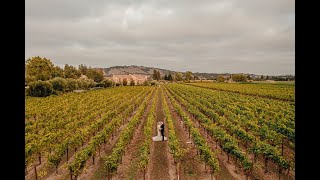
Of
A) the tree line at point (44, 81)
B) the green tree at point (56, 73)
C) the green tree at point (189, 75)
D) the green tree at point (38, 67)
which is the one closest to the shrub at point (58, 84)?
the tree line at point (44, 81)

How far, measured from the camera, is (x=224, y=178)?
10.6 m

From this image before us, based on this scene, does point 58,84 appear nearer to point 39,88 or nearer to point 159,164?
point 39,88

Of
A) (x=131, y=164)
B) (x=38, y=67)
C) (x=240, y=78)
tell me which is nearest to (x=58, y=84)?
(x=38, y=67)

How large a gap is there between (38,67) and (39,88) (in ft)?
58.1

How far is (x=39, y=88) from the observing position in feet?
160

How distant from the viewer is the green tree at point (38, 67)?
61.5 meters

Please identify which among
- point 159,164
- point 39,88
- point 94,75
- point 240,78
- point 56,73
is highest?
point 94,75

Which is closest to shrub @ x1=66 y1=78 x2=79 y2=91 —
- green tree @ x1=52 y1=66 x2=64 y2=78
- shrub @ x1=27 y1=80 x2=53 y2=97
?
green tree @ x1=52 y1=66 x2=64 y2=78

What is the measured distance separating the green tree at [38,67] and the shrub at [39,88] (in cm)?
1197

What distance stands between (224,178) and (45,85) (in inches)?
1897

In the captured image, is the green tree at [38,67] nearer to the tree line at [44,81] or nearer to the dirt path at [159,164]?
the tree line at [44,81]

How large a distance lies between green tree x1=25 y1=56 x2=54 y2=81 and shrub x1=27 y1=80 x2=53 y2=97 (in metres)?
12.0

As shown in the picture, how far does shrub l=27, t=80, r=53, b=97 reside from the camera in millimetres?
47769
